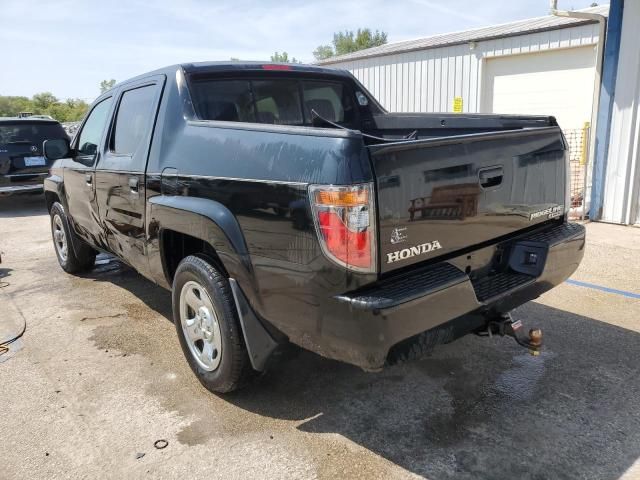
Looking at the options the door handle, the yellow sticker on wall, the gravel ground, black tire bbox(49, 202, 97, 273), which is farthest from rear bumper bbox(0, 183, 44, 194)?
the yellow sticker on wall

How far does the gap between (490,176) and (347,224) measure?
36.7 inches

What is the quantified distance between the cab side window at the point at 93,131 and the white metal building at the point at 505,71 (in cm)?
861

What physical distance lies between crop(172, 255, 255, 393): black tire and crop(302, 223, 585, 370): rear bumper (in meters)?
0.48

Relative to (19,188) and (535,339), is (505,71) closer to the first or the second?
(535,339)

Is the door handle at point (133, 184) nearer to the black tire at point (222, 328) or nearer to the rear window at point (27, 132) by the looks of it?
the black tire at point (222, 328)

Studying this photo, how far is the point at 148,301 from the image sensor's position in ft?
16.4

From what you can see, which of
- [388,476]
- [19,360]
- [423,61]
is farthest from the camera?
[423,61]

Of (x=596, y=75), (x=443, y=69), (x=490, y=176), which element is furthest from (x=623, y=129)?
(x=443, y=69)

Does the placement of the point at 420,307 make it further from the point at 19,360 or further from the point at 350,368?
the point at 19,360

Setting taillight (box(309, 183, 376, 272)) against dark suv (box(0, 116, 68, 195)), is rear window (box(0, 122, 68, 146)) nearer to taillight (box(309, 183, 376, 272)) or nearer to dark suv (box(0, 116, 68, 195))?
dark suv (box(0, 116, 68, 195))

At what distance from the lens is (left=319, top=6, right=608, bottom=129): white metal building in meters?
10.4

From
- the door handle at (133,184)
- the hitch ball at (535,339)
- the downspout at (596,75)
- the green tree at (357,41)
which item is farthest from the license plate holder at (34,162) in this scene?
the green tree at (357,41)

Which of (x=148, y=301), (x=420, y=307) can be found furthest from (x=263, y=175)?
(x=148, y=301)

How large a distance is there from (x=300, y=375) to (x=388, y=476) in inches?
43.0
